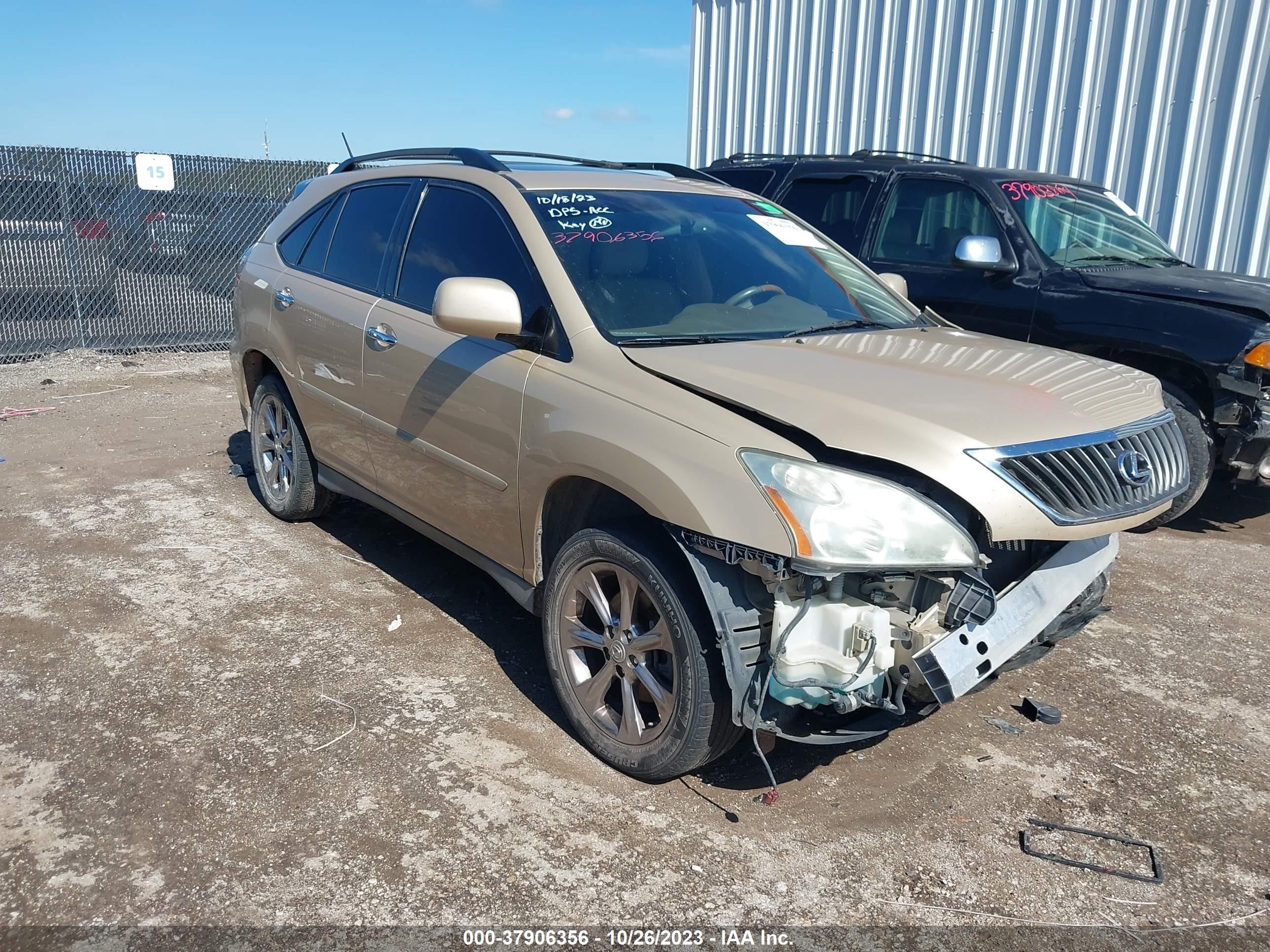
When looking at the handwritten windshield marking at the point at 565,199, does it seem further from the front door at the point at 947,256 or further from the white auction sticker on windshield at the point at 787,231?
the front door at the point at 947,256

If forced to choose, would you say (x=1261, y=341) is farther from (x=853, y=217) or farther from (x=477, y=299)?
(x=477, y=299)

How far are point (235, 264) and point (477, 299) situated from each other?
33.2 feet

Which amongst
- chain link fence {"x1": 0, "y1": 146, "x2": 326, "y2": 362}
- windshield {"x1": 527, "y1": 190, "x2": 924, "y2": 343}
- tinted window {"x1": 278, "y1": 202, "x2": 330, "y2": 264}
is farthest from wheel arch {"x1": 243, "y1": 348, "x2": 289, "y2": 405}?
chain link fence {"x1": 0, "y1": 146, "x2": 326, "y2": 362}

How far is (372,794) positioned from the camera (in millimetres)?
3084

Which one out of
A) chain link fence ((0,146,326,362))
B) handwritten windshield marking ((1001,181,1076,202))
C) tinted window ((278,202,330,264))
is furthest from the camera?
chain link fence ((0,146,326,362))

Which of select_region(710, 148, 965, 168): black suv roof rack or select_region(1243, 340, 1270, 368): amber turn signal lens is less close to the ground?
select_region(710, 148, 965, 168): black suv roof rack

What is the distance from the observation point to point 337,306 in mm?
4570

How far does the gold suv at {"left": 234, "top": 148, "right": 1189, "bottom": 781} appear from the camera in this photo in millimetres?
2676

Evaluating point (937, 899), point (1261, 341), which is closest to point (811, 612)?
point (937, 899)

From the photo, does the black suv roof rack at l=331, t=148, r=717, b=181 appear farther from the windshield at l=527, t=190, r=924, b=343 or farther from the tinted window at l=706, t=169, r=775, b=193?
the tinted window at l=706, t=169, r=775, b=193

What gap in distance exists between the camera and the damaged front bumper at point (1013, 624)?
2674mm

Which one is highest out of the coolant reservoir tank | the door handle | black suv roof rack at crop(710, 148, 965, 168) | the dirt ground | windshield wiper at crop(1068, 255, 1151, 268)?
black suv roof rack at crop(710, 148, 965, 168)

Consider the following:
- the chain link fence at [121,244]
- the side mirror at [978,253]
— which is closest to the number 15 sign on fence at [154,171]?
the chain link fence at [121,244]

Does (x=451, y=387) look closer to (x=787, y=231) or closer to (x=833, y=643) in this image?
(x=787, y=231)
